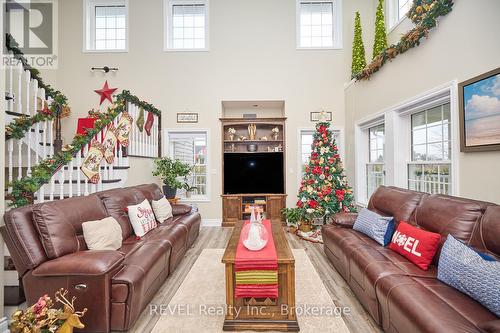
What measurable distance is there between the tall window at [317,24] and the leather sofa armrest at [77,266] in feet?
18.1

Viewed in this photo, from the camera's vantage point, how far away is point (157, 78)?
5.51 m

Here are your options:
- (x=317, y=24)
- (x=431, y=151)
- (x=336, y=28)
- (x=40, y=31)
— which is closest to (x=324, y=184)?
(x=431, y=151)

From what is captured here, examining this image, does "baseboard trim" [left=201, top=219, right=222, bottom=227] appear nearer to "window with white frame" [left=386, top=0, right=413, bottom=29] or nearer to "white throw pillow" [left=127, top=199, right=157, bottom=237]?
"white throw pillow" [left=127, top=199, right=157, bottom=237]

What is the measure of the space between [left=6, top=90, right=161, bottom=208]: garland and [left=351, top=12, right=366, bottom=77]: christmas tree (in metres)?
4.45

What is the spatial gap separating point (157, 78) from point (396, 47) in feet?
15.3

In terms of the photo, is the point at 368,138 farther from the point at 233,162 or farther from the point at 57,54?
the point at 57,54

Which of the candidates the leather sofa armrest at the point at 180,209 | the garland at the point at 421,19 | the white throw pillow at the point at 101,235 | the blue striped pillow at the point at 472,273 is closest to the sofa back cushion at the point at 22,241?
the white throw pillow at the point at 101,235

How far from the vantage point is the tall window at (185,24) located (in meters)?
5.55

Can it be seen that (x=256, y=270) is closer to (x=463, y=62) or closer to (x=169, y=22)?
(x=463, y=62)

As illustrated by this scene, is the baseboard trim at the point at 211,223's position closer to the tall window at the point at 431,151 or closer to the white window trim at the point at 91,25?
the tall window at the point at 431,151

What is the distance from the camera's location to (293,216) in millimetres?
4871

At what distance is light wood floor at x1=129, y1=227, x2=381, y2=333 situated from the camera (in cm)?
206

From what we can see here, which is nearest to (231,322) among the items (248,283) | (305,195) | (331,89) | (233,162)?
(248,283)

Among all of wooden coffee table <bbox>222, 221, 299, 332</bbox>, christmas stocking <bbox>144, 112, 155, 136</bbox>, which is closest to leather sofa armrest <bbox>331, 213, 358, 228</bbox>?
wooden coffee table <bbox>222, 221, 299, 332</bbox>
